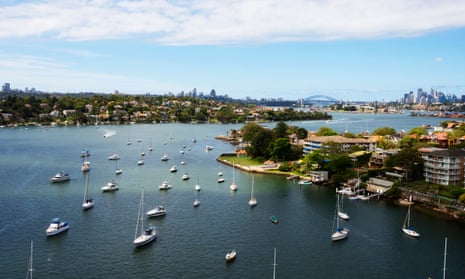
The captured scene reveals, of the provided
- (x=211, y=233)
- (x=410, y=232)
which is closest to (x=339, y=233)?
(x=410, y=232)

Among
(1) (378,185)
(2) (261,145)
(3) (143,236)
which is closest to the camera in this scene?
(3) (143,236)

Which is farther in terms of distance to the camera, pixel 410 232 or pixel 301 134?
pixel 301 134

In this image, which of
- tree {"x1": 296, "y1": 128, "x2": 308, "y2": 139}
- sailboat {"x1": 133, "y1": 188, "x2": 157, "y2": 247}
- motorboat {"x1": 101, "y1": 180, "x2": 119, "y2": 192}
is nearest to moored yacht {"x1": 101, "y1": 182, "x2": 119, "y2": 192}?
motorboat {"x1": 101, "y1": 180, "x2": 119, "y2": 192}

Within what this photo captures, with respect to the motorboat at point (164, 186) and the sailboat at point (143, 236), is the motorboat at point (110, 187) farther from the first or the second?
the sailboat at point (143, 236)

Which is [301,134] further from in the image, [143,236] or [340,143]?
[143,236]

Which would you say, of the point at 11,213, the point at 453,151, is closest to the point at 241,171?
the point at 453,151

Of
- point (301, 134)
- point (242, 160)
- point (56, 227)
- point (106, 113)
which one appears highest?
point (106, 113)

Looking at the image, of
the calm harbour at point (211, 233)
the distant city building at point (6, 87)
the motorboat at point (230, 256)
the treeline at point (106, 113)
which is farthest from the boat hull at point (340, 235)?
the distant city building at point (6, 87)
